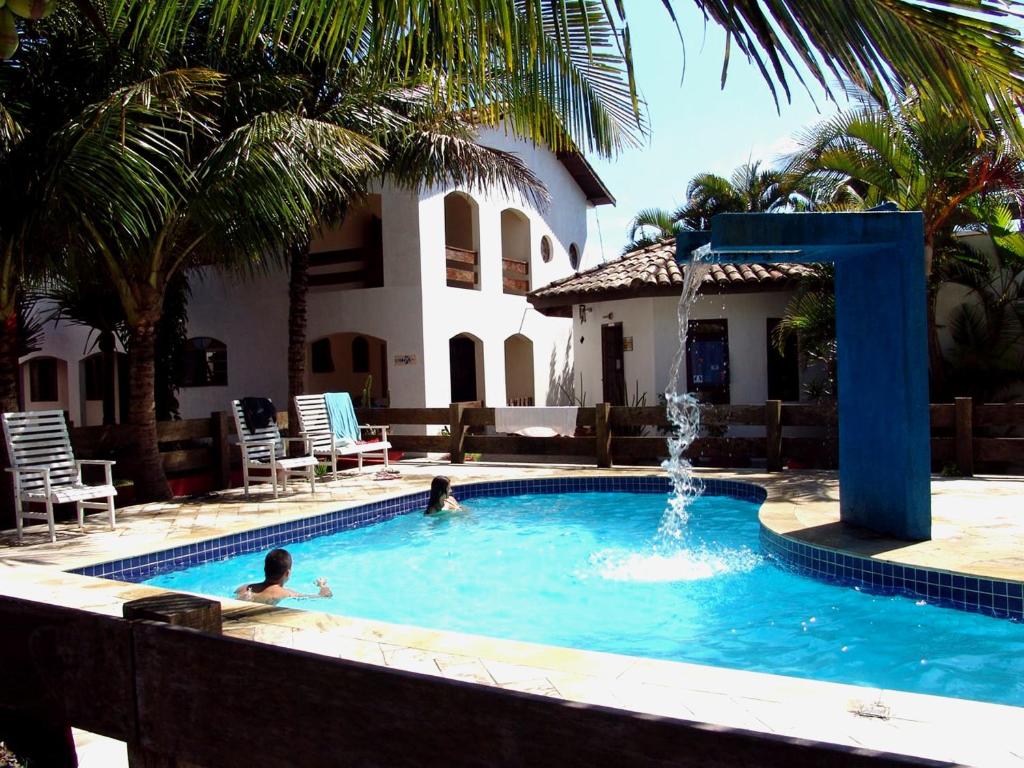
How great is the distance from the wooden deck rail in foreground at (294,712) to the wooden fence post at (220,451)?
9.62 metres

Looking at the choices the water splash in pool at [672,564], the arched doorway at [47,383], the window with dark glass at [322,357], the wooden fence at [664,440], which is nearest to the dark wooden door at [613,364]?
the wooden fence at [664,440]

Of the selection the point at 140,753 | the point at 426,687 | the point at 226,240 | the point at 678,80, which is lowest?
the point at 140,753

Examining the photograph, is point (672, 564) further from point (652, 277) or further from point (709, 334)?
point (709, 334)

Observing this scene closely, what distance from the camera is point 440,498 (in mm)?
10055

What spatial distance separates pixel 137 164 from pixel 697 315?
10.3 metres

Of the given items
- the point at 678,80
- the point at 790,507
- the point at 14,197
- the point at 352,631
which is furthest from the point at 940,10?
the point at 14,197

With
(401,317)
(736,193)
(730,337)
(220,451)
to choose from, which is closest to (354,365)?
(401,317)

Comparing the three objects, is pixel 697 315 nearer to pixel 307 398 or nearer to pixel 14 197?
pixel 307 398

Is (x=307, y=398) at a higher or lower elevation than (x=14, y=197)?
lower

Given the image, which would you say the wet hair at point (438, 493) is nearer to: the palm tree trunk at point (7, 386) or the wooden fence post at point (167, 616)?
the palm tree trunk at point (7, 386)

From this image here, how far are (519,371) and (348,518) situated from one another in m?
12.9

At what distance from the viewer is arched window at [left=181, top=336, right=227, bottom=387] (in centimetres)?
1925

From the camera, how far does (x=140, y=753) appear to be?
2219 mm

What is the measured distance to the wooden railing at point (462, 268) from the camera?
60.0 feet
